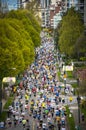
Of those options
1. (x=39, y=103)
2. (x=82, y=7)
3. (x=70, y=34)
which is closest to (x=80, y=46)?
(x=70, y=34)

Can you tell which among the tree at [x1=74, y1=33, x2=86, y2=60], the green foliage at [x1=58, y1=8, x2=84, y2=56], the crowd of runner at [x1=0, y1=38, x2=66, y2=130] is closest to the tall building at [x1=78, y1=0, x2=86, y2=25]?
the green foliage at [x1=58, y1=8, x2=84, y2=56]

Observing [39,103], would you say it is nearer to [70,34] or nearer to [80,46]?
[80,46]

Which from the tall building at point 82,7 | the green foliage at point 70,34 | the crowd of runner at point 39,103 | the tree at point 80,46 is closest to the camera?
the crowd of runner at point 39,103

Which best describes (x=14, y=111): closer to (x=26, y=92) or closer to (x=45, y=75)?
(x=26, y=92)

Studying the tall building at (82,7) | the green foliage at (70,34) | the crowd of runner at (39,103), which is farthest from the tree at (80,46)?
the tall building at (82,7)

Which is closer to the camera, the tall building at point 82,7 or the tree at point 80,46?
Result: the tree at point 80,46

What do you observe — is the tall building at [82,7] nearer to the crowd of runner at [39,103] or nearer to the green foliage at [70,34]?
the green foliage at [70,34]
